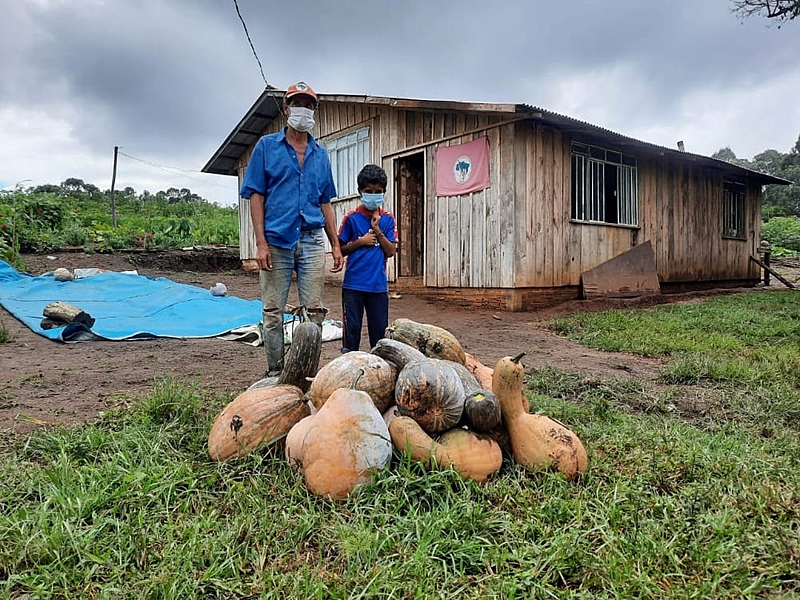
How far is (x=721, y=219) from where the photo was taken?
44.9ft

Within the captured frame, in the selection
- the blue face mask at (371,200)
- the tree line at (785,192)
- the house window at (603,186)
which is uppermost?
the tree line at (785,192)

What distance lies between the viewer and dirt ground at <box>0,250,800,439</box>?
3344mm

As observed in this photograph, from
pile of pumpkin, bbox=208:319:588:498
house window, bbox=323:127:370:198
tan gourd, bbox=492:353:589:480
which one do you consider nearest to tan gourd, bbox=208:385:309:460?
pile of pumpkin, bbox=208:319:588:498

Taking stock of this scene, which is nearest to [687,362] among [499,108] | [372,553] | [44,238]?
[372,553]

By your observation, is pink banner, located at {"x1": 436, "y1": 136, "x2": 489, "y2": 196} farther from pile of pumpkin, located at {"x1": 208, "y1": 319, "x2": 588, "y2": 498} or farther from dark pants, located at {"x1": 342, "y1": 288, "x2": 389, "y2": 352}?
pile of pumpkin, located at {"x1": 208, "y1": 319, "x2": 588, "y2": 498}

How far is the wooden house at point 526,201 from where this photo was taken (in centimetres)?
861

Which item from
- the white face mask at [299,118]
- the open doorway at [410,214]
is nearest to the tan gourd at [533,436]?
the white face mask at [299,118]

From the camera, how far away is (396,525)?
180 centimetres

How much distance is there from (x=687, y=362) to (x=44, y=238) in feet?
51.9

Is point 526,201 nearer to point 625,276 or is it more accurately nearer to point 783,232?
point 625,276

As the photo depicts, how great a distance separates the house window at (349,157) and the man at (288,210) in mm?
7668

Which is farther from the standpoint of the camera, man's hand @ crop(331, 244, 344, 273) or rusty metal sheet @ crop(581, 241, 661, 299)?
rusty metal sheet @ crop(581, 241, 661, 299)

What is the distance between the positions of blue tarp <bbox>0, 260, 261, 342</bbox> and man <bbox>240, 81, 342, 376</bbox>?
2.94m

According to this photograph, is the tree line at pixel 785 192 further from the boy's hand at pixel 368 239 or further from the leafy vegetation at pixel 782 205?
the boy's hand at pixel 368 239
